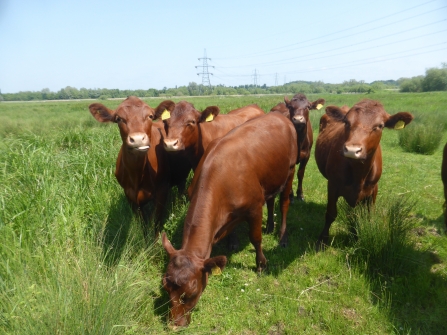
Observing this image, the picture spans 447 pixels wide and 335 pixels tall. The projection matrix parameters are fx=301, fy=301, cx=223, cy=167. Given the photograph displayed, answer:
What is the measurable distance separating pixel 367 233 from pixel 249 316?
6.40ft

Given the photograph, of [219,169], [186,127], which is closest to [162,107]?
[186,127]

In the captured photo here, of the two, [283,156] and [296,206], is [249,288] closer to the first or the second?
[283,156]

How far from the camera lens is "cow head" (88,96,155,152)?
3.85 metres

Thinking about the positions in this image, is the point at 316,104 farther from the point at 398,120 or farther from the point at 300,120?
the point at 398,120

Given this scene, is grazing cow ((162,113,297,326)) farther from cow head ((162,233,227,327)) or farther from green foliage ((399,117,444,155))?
green foliage ((399,117,444,155))

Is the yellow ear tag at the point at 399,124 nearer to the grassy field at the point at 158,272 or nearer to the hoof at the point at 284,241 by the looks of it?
the grassy field at the point at 158,272

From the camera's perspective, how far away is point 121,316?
2.78 meters

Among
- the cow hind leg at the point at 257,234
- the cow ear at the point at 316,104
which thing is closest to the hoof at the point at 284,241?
the cow hind leg at the point at 257,234

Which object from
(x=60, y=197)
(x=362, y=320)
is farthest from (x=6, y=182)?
(x=362, y=320)

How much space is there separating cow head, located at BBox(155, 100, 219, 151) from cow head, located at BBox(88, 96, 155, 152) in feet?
1.48

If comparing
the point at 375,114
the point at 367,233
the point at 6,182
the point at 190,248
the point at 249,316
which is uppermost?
the point at 375,114

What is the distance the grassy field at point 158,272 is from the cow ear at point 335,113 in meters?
1.43

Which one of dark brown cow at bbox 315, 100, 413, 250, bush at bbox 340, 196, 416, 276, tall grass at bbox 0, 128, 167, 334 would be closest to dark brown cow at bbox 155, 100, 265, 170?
tall grass at bbox 0, 128, 167, 334

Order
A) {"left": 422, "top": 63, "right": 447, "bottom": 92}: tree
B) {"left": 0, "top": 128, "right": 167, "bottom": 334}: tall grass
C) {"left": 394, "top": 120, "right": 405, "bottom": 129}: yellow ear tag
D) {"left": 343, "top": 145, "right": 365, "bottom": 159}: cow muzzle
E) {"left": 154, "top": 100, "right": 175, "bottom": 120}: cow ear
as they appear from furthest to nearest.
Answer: {"left": 422, "top": 63, "right": 447, "bottom": 92}: tree
{"left": 154, "top": 100, "right": 175, "bottom": 120}: cow ear
{"left": 394, "top": 120, "right": 405, "bottom": 129}: yellow ear tag
{"left": 343, "top": 145, "right": 365, "bottom": 159}: cow muzzle
{"left": 0, "top": 128, "right": 167, "bottom": 334}: tall grass
